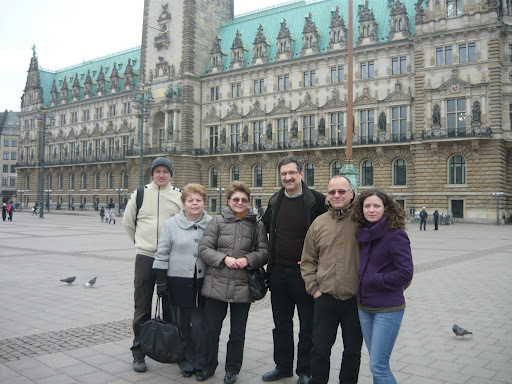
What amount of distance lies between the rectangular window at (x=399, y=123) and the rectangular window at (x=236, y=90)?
18098 millimetres

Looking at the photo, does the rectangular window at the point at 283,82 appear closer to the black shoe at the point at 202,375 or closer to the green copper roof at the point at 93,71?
the green copper roof at the point at 93,71

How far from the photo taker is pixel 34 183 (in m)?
83.1

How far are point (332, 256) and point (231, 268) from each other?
1.27m

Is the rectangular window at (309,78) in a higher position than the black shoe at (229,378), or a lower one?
higher

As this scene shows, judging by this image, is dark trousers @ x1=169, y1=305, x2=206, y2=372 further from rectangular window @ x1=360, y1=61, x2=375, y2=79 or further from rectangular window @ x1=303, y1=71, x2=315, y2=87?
rectangular window @ x1=303, y1=71, x2=315, y2=87

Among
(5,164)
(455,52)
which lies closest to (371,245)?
(455,52)

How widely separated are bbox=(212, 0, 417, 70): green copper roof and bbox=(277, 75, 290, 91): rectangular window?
2493mm

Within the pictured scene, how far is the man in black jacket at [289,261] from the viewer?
543cm

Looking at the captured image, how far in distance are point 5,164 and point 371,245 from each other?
114647 mm

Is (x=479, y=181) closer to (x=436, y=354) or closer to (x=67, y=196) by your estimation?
(x=436, y=354)

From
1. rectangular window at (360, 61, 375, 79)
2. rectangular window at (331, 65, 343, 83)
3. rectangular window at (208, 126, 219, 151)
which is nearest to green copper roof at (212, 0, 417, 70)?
rectangular window at (360, 61, 375, 79)

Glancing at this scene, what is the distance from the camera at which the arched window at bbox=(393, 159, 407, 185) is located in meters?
44.2

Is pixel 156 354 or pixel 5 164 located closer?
pixel 156 354

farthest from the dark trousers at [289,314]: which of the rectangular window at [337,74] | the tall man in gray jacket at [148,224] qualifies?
the rectangular window at [337,74]
